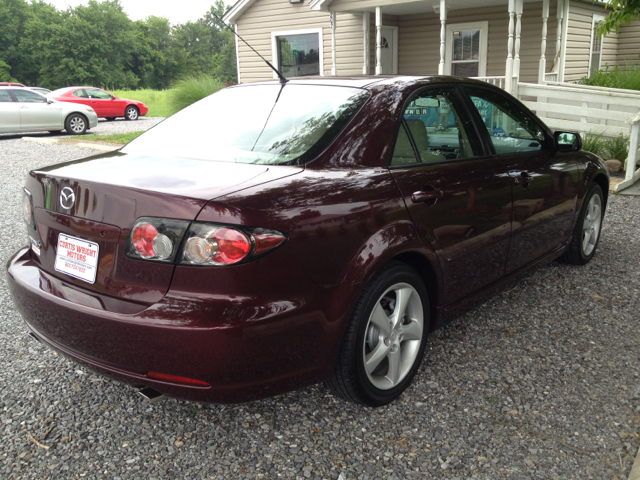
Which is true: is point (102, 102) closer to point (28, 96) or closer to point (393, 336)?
point (28, 96)

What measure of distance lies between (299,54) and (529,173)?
15409 millimetres

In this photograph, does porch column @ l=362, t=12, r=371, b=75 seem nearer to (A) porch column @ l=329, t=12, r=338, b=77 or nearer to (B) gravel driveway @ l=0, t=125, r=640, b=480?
(A) porch column @ l=329, t=12, r=338, b=77

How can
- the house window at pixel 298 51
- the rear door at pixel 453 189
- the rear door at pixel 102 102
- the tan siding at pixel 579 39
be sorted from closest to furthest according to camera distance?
the rear door at pixel 453 189
the tan siding at pixel 579 39
the house window at pixel 298 51
the rear door at pixel 102 102

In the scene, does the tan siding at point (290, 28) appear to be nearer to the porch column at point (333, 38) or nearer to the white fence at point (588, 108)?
the porch column at point (333, 38)

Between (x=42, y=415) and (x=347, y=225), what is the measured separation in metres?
1.76

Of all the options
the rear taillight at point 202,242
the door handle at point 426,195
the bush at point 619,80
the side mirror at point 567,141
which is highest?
the bush at point 619,80

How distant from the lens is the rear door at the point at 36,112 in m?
16.5

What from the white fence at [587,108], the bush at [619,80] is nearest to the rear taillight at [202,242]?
the white fence at [587,108]

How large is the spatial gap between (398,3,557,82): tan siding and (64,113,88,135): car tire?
995 centimetres

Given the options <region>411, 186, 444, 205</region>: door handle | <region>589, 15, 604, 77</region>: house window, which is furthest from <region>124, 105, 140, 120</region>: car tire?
<region>411, 186, 444, 205</region>: door handle

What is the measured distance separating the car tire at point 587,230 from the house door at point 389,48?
12.6 meters

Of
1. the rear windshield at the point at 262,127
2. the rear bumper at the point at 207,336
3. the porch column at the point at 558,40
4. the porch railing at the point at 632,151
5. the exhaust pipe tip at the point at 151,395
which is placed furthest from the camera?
the porch column at the point at 558,40

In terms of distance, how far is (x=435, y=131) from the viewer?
3.20 meters

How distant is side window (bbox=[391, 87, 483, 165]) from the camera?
9.57ft
